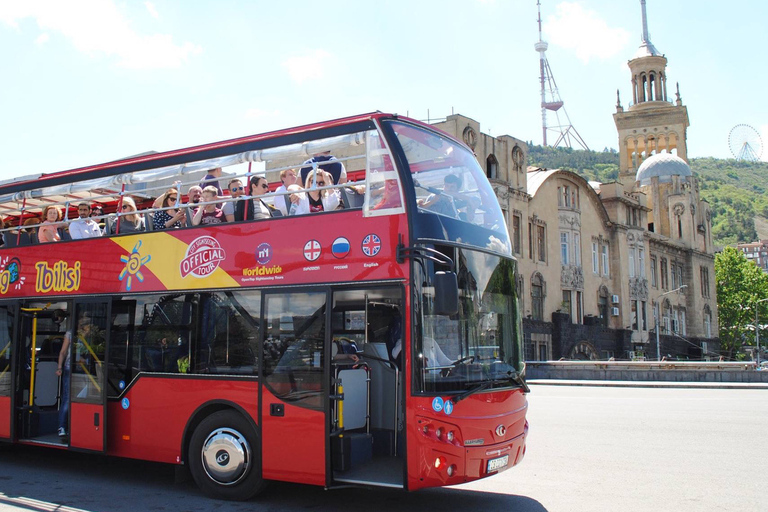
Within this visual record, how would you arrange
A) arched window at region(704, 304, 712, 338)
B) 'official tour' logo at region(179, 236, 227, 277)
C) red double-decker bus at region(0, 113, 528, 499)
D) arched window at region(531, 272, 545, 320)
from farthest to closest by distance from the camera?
arched window at region(704, 304, 712, 338) → arched window at region(531, 272, 545, 320) → 'official tour' logo at region(179, 236, 227, 277) → red double-decker bus at region(0, 113, 528, 499)

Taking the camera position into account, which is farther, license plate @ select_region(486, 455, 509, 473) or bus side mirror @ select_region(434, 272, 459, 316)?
license plate @ select_region(486, 455, 509, 473)

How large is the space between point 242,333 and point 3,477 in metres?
4.10

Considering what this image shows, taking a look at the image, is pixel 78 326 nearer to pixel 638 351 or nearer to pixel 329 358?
pixel 329 358

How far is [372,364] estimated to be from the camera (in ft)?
26.3

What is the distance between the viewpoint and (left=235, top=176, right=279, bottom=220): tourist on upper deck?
8625mm

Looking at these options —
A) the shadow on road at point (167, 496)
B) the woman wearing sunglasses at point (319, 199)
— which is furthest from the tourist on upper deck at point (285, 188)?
the shadow on road at point (167, 496)

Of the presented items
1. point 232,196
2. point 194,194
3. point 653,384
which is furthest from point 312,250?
point 653,384

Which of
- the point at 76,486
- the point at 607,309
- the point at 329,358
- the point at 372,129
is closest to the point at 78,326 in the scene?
the point at 76,486

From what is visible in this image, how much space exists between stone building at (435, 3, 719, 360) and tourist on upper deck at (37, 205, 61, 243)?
84.4 ft

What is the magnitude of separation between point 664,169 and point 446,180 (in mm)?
73065

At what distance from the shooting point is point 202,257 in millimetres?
8789

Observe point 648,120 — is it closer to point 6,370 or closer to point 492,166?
point 492,166

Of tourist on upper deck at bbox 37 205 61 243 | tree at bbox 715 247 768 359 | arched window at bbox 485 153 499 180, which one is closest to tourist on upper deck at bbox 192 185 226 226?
tourist on upper deck at bbox 37 205 61 243

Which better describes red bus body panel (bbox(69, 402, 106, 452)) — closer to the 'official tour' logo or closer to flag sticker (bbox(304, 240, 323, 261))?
the 'official tour' logo
